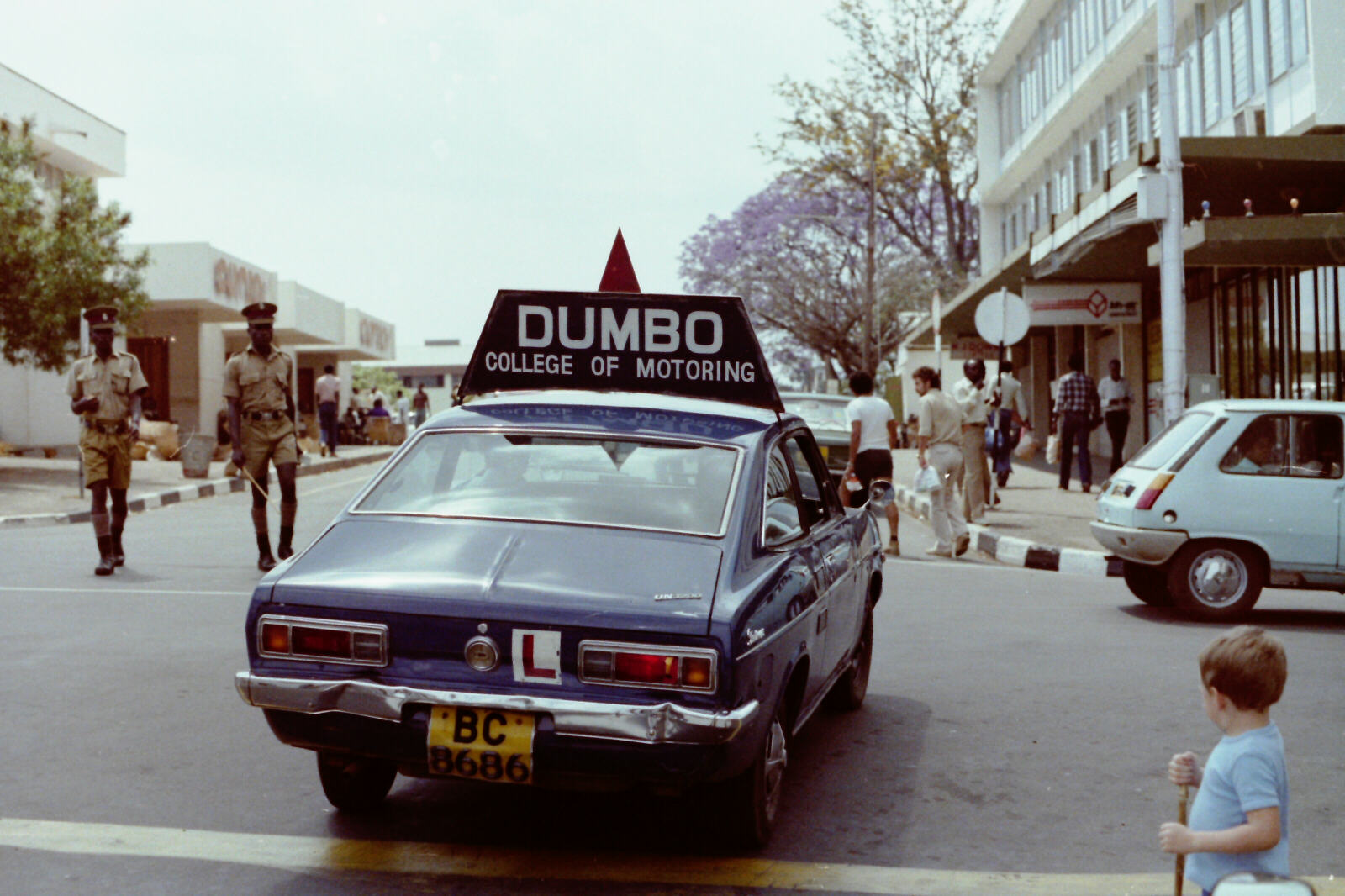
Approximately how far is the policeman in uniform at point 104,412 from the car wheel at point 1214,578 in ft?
23.4

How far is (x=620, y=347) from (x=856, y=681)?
1786 millimetres

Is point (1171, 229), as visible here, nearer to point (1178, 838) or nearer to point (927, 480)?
point (927, 480)

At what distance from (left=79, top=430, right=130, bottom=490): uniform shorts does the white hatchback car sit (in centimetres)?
698

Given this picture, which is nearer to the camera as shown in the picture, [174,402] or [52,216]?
[52,216]

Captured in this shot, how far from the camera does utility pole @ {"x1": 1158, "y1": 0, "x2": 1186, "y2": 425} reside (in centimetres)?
1473

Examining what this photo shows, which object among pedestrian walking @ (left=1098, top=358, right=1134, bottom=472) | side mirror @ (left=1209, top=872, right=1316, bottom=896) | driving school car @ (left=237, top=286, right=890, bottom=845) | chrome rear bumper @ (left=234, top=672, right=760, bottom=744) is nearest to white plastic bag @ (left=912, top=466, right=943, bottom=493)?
driving school car @ (left=237, top=286, right=890, bottom=845)

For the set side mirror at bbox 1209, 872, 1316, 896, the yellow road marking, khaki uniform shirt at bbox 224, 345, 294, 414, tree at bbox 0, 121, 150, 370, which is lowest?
the yellow road marking

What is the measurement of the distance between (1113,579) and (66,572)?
26.4 ft

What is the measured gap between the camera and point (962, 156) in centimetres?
4766

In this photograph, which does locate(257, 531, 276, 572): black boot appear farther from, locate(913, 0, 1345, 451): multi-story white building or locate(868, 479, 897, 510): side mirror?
locate(913, 0, 1345, 451): multi-story white building

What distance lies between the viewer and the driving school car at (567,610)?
164 inches

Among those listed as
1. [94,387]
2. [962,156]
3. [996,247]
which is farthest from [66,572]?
[962,156]

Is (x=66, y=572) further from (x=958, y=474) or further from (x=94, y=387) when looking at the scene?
(x=958, y=474)

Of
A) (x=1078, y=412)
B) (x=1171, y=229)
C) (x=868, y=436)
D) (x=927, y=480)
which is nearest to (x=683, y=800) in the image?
(x=927, y=480)
